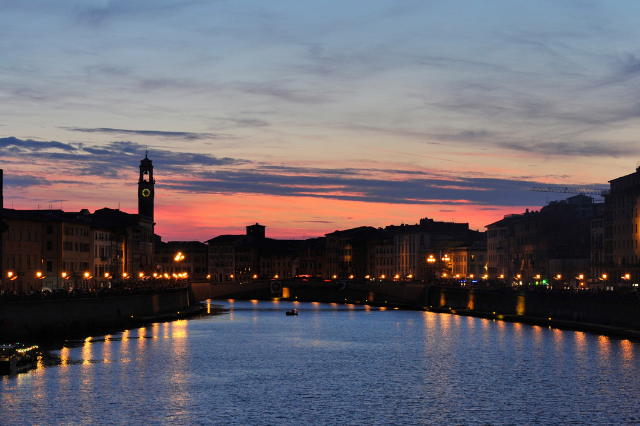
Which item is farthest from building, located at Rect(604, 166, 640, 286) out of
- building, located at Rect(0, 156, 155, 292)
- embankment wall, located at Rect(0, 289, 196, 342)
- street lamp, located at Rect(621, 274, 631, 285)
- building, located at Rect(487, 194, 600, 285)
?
building, located at Rect(0, 156, 155, 292)

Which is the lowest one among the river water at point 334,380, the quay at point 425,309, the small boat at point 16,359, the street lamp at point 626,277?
the river water at point 334,380

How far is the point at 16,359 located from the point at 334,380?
21.9 meters

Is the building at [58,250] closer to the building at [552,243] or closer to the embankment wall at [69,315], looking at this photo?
the embankment wall at [69,315]

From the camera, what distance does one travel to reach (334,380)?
231 feet

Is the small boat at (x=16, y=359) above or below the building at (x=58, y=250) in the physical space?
below

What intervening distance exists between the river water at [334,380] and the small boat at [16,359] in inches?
33.8

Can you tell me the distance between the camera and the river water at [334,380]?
5612cm

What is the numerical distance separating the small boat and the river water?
859mm

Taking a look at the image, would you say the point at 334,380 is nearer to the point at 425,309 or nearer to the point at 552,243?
the point at 425,309

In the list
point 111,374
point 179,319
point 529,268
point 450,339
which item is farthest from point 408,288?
point 111,374

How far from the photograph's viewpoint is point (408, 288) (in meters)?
171

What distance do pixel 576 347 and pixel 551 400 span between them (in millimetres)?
26458

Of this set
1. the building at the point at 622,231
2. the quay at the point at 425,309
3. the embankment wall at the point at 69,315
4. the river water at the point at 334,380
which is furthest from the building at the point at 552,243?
the embankment wall at the point at 69,315

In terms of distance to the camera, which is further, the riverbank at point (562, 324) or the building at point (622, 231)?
the building at point (622, 231)
